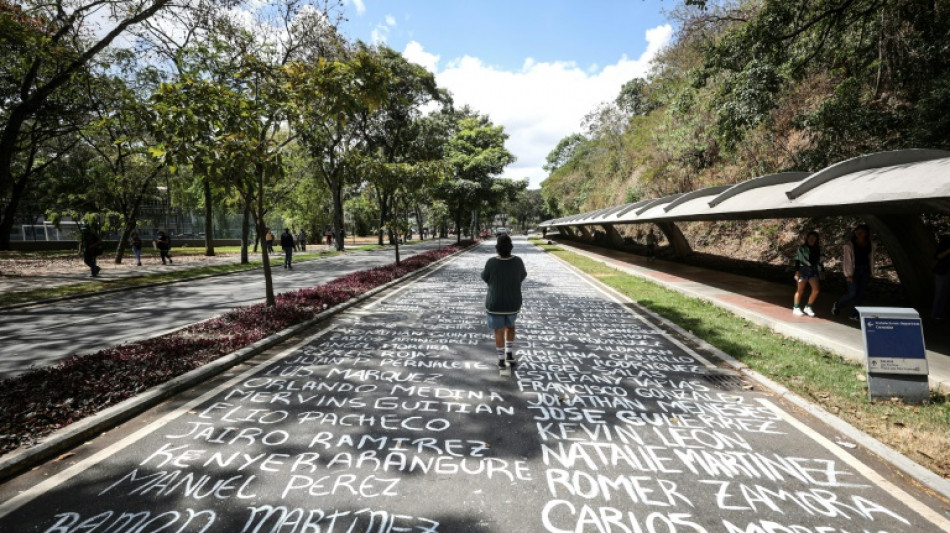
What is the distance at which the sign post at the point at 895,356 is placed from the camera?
481 cm

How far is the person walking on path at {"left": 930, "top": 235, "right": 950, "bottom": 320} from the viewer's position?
25.7 feet

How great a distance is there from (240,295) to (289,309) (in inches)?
190

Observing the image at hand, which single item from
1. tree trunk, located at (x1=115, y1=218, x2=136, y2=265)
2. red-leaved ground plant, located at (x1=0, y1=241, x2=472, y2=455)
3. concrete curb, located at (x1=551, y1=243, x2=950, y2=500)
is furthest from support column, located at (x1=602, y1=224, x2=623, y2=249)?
tree trunk, located at (x1=115, y1=218, x2=136, y2=265)

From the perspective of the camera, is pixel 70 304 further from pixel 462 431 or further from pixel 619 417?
pixel 619 417

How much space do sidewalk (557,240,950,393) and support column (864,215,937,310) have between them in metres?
1.51

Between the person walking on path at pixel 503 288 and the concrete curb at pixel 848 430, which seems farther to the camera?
the person walking on path at pixel 503 288

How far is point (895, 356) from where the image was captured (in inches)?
191

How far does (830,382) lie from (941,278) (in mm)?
5263

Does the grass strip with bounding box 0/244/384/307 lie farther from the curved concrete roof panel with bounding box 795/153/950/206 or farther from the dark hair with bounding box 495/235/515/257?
the curved concrete roof panel with bounding box 795/153/950/206

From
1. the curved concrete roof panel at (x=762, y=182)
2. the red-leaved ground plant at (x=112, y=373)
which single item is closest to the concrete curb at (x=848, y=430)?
the curved concrete roof panel at (x=762, y=182)

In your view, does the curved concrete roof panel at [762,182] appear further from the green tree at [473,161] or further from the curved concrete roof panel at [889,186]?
the green tree at [473,161]

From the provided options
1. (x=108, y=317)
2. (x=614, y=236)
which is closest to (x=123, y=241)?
(x=108, y=317)

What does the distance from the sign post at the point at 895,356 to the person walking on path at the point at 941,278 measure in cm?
467

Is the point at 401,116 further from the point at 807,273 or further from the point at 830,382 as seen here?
the point at 830,382
